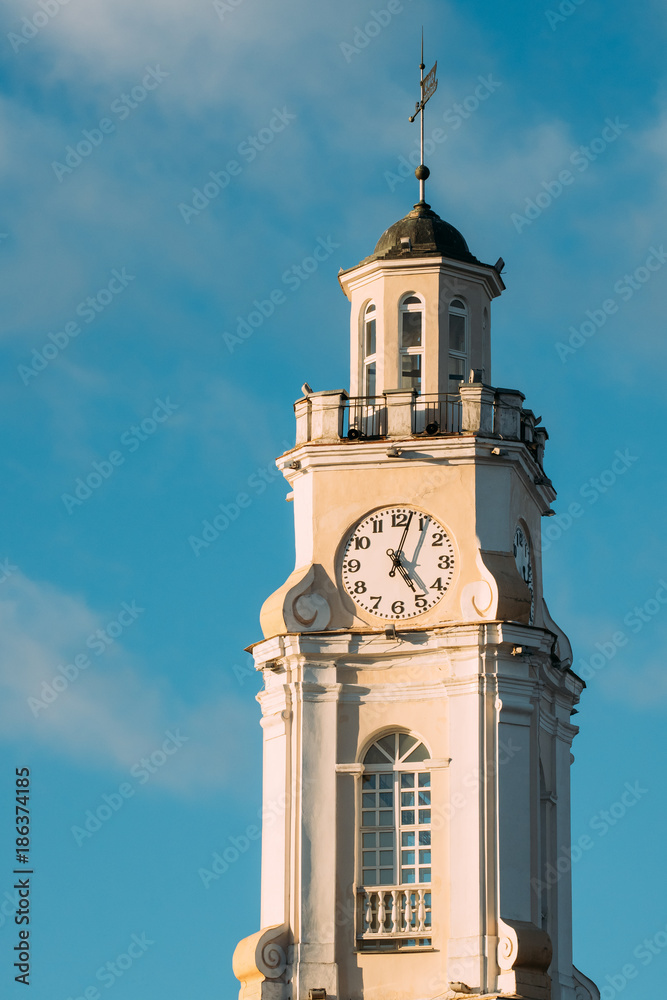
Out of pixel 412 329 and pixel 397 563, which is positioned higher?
pixel 412 329

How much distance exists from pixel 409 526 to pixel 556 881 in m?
6.58

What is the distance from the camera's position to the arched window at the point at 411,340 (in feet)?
153

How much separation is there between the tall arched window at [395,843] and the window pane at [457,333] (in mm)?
7328

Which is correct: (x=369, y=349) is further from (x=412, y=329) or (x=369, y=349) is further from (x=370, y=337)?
(x=412, y=329)

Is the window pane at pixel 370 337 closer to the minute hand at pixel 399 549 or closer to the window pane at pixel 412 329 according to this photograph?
the window pane at pixel 412 329

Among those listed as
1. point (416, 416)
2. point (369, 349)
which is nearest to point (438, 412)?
point (416, 416)

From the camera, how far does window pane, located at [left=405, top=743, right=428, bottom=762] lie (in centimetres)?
4391

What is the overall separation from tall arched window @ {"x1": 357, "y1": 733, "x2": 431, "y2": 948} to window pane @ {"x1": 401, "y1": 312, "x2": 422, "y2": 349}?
7.22 metres

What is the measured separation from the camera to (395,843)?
43438mm

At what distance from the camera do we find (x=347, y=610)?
147 ft

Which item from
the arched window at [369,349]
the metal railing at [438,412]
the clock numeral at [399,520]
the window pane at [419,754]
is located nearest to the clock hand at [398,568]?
the clock numeral at [399,520]

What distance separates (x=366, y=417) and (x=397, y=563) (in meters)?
2.79

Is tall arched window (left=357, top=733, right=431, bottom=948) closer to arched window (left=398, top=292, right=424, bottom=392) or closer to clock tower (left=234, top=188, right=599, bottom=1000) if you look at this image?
clock tower (left=234, top=188, right=599, bottom=1000)

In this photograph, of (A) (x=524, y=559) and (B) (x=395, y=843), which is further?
(A) (x=524, y=559)
